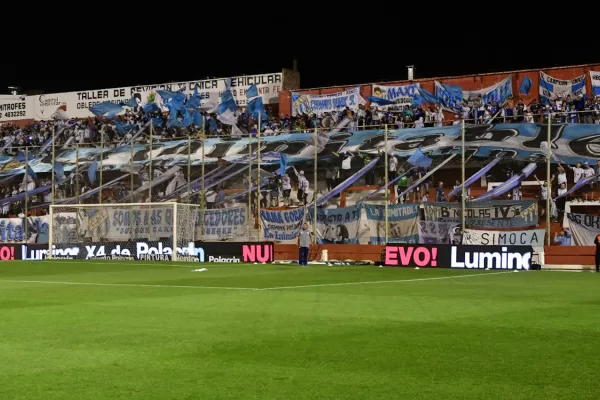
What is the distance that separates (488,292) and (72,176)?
30.7m

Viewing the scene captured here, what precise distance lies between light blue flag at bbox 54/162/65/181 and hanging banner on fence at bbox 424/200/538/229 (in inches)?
799

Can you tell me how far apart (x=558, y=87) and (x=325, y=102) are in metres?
13.4

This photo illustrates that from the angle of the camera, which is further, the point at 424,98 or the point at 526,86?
the point at 424,98

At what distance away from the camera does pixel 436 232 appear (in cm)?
3491

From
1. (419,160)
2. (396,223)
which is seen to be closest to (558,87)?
(419,160)

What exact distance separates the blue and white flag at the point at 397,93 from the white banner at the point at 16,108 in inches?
1071

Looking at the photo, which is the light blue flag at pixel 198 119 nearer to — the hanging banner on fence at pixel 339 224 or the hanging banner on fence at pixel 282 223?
the hanging banner on fence at pixel 282 223

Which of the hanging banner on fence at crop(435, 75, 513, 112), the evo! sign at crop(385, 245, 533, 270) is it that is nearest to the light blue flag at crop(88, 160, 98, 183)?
the evo! sign at crop(385, 245, 533, 270)

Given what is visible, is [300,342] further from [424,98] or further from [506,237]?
[424,98]

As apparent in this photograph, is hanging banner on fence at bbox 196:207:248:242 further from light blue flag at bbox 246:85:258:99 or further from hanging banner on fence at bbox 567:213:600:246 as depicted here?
light blue flag at bbox 246:85:258:99

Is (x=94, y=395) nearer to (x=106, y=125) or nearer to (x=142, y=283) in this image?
(x=142, y=283)

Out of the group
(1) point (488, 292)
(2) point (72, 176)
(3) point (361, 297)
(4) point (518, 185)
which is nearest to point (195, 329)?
(3) point (361, 297)

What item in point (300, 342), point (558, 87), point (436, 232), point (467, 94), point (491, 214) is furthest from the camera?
point (467, 94)

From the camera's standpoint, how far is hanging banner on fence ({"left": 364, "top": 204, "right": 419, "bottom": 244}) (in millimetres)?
35094
